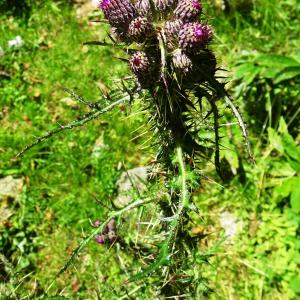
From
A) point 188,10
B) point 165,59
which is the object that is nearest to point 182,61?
point 165,59

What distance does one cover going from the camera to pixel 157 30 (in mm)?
1514

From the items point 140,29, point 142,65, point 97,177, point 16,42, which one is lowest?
point 97,177

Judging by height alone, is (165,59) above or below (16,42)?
above

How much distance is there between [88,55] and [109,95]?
3112 millimetres

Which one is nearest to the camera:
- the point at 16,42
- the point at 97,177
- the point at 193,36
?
the point at 193,36

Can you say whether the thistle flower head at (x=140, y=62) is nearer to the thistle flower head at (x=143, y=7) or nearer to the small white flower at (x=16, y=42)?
the thistle flower head at (x=143, y=7)

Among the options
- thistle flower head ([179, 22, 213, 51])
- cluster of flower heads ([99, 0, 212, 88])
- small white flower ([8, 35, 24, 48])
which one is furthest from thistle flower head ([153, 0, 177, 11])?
small white flower ([8, 35, 24, 48])

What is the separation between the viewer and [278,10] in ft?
14.6

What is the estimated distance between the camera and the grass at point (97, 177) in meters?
3.39

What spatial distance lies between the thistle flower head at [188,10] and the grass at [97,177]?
57.7 inches

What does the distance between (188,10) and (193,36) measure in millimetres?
107

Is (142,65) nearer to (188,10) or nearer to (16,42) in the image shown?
(188,10)

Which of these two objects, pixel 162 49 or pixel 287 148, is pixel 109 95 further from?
pixel 287 148

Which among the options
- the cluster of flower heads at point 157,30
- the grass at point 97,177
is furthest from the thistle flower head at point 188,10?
the grass at point 97,177
